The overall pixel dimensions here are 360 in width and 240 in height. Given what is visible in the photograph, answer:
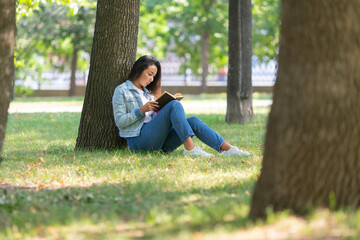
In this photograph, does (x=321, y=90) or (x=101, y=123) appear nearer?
(x=321, y=90)

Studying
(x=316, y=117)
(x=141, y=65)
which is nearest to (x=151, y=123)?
(x=141, y=65)

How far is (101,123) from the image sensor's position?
23.0 feet

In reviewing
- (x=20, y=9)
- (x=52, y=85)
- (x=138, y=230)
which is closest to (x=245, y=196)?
(x=138, y=230)

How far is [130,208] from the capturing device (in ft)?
12.8

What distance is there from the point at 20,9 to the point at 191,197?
24.4 feet

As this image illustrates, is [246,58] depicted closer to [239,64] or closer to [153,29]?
[239,64]

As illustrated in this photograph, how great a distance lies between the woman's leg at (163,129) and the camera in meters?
6.36

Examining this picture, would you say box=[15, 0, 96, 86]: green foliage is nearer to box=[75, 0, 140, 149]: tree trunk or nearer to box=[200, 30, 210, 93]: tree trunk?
box=[200, 30, 210, 93]: tree trunk

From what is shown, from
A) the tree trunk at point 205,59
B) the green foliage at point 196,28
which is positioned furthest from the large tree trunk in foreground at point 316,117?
the tree trunk at point 205,59

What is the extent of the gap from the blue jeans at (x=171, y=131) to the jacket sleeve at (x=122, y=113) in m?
0.19

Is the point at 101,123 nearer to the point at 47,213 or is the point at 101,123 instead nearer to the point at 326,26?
the point at 47,213

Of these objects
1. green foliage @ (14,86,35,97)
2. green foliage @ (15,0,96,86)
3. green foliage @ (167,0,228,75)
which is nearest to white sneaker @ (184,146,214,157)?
green foliage @ (15,0,96,86)

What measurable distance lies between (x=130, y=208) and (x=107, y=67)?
11.1 ft

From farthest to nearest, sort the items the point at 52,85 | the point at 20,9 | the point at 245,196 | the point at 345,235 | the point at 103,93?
the point at 52,85
the point at 20,9
the point at 103,93
the point at 245,196
the point at 345,235
